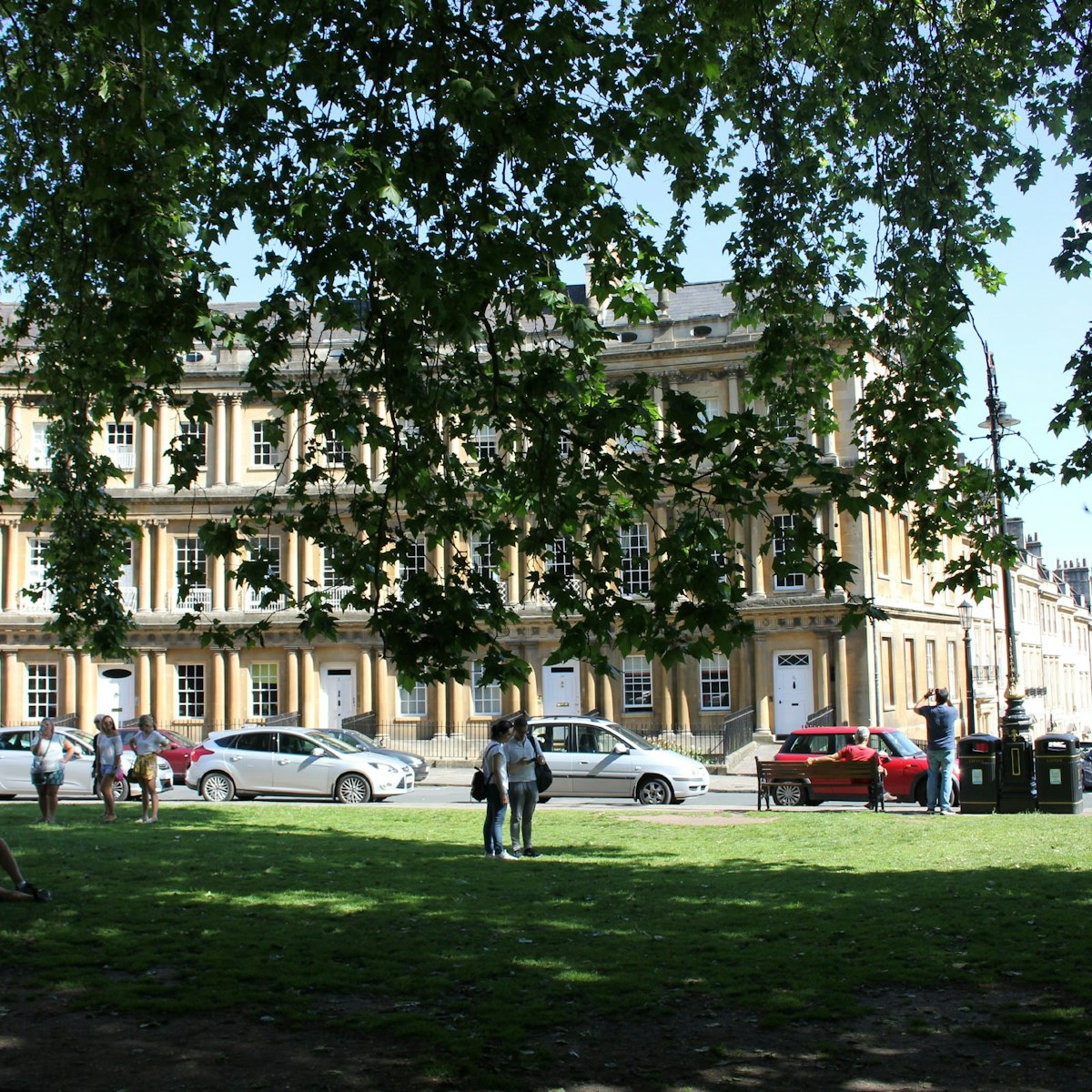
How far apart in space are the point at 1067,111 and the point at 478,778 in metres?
9.61

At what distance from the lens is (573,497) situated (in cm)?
917

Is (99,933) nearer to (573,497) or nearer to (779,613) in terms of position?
(573,497)

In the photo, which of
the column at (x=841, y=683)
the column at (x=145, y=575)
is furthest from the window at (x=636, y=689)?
the column at (x=145, y=575)

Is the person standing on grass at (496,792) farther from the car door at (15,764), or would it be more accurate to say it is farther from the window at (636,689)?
the window at (636,689)

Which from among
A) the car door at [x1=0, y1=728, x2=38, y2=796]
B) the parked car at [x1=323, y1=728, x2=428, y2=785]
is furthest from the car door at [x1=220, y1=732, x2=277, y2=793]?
the car door at [x1=0, y1=728, x2=38, y2=796]

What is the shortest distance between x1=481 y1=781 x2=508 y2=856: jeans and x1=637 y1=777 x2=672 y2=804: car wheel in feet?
33.5

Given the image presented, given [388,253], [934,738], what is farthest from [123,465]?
[388,253]

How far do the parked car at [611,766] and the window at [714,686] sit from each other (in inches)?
703

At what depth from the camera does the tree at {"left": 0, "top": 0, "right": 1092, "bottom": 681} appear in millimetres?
8617

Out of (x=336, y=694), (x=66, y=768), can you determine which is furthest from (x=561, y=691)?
(x=66, y=768)

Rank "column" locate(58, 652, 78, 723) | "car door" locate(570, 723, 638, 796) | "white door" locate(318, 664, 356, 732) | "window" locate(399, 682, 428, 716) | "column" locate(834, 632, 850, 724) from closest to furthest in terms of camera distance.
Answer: "car door" locate(570, 723, 638, 796)
"column" locate(834, 632, 850, 724)
"window" locate(399, 682, 428, 716)
"white door" locate(318, 664, 356, 732)
"column" locate(58, 652, 78, 723)

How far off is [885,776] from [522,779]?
36.7 feet

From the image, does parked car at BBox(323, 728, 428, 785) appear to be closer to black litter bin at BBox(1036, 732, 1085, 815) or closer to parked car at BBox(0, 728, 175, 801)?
parked car at BBox(0, 728, 175, 801)

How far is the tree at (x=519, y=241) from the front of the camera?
28.3ft
